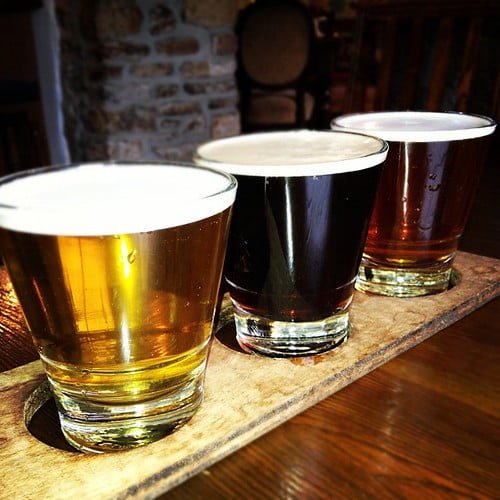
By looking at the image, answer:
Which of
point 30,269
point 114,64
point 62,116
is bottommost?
point 62,116

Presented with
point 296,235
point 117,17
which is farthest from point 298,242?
point 117,17

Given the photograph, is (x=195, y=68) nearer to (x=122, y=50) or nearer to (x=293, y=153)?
(x=122, y=50)

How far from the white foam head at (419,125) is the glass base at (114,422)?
0.34 meters

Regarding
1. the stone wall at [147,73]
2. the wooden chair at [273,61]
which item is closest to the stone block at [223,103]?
the stone wall at [147,73]

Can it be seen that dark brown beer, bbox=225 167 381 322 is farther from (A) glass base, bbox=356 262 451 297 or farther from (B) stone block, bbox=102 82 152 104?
(B) stone block, bbox=102 82 152 104

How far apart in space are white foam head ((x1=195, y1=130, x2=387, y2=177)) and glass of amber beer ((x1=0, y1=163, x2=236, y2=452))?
0.05 m

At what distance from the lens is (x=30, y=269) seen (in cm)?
40

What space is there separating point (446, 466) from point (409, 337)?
191 mm

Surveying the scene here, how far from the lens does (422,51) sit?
1.81m

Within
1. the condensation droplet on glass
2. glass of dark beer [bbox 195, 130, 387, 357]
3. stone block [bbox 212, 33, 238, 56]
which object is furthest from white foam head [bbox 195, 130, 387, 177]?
stone block [bbox 212, 33, 238, 56]

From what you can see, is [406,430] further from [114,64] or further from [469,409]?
[114,64]

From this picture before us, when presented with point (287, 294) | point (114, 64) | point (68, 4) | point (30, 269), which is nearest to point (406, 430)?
point (287, 294)

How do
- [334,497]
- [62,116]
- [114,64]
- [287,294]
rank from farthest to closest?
[62,116] → [114,64] → [287,294] → [334,497]

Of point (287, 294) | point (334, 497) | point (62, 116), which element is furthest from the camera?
point (62, 116)
